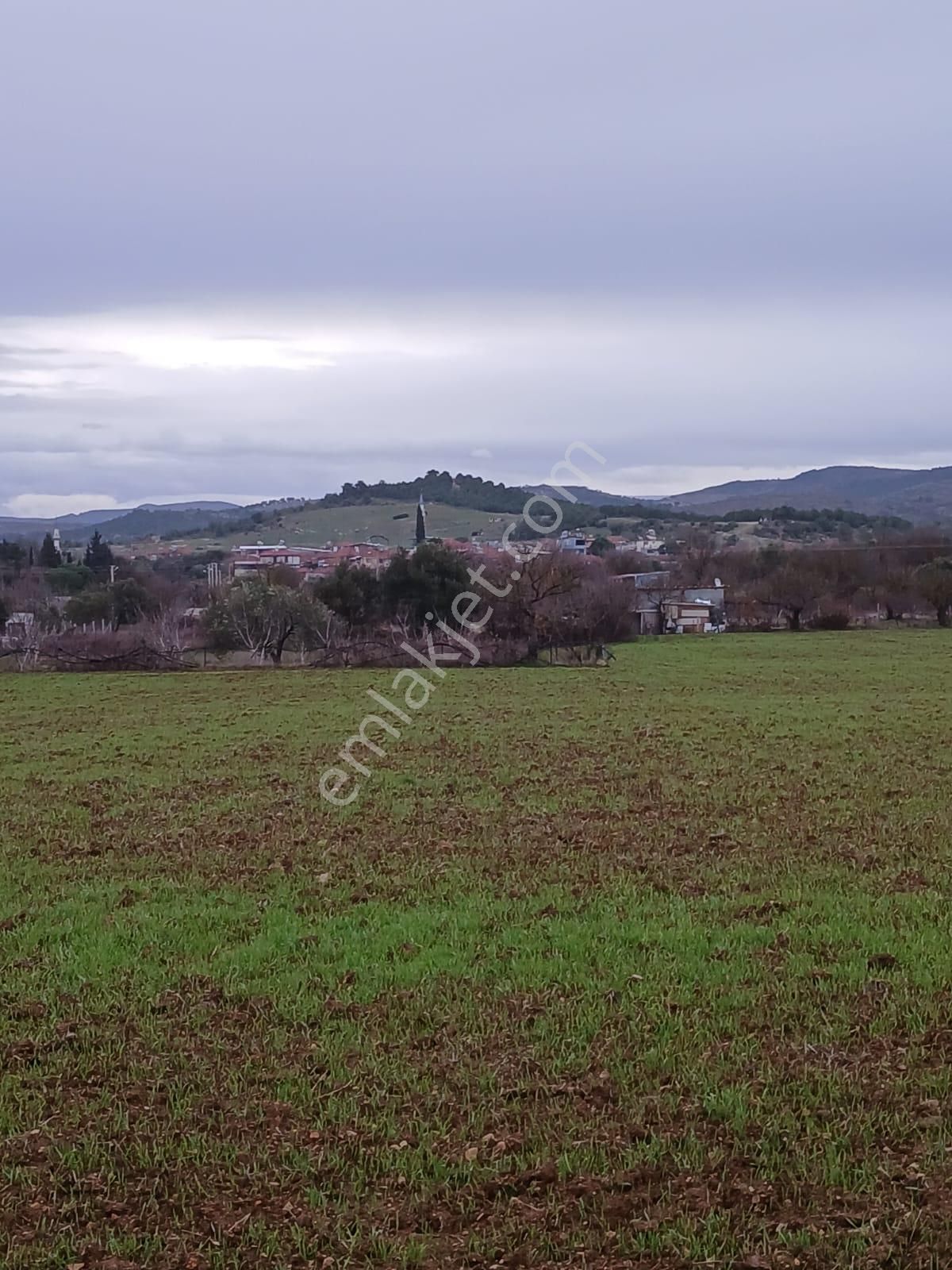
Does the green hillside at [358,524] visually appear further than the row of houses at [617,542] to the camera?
Yes

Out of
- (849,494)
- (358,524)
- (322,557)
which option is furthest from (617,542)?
(849,494)

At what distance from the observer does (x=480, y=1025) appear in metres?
5.60

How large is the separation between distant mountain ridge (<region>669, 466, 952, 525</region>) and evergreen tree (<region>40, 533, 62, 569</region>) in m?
58.1

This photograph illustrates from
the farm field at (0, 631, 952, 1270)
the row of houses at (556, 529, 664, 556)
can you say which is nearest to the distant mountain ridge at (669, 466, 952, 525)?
the row of houses at (556, 529, 664, 556)

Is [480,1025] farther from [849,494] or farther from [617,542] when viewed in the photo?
[849,494]

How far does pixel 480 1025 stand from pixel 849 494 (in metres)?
126

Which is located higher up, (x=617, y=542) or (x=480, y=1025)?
(x=617, y=542)

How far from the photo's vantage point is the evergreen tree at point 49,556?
59.6 metres

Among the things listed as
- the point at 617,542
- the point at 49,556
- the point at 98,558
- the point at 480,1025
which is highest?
the point at 617,542

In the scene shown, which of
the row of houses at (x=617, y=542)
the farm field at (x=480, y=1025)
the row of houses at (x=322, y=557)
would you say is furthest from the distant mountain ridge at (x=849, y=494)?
the farm field at (x=480, y=1025)

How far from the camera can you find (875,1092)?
15.7 feet

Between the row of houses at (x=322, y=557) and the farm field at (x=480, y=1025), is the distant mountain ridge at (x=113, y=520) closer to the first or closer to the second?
the row of houses at (x=322, y=557)

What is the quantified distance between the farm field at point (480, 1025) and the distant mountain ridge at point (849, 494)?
305ft

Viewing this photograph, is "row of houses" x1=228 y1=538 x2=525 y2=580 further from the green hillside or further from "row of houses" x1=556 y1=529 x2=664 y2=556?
the green hillside
